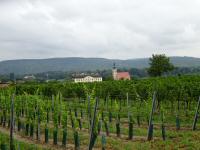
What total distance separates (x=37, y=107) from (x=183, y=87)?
1065cm

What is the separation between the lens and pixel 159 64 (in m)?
77.1

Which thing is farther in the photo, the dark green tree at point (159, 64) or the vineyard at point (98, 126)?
the dark green tree at point (159, 64)

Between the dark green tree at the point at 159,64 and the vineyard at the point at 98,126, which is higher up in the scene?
the dark green tree at the point at 159,64

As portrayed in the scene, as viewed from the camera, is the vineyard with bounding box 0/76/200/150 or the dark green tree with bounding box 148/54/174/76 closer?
the vineyard with bounding box 0/76/200/150

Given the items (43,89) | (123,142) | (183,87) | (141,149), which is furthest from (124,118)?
(43,89)

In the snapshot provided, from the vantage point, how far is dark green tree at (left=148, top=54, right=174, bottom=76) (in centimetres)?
7675

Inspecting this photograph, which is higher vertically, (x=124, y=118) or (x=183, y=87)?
(x=183, y=87)

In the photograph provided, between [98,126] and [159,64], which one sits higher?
[159,64]

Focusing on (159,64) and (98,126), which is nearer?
(98,126)

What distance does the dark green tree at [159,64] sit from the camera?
252 feet

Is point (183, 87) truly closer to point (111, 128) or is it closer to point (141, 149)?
point (111, 128)

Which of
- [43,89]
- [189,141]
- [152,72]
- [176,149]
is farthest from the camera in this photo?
[152,72]

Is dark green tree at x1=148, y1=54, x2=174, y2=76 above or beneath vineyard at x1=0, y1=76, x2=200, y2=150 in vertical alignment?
above

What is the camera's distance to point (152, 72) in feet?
257
